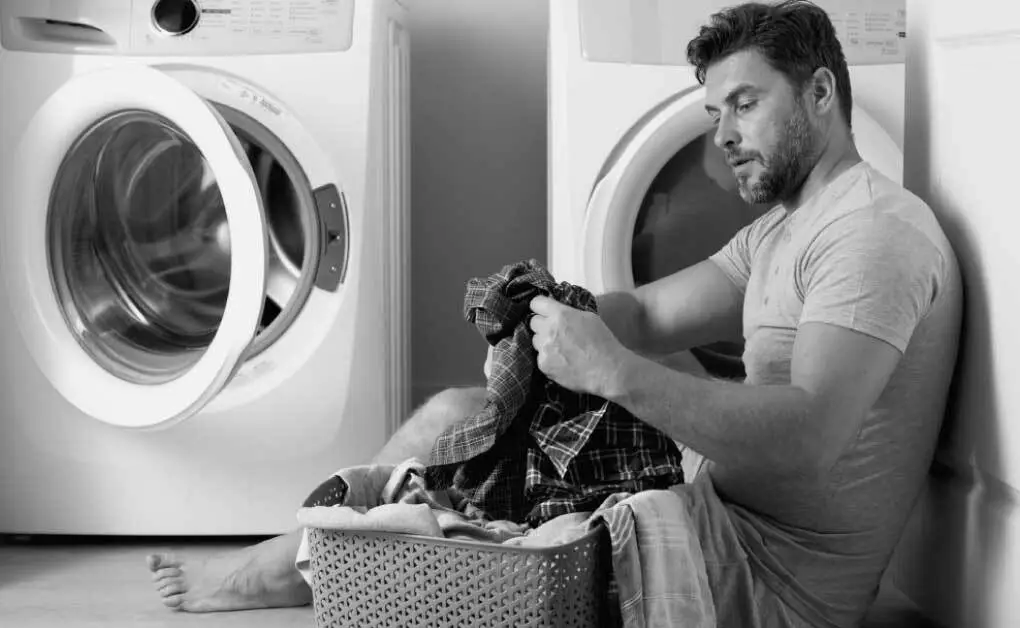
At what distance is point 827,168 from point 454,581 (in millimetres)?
590

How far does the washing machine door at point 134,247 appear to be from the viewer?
1623 millimetres

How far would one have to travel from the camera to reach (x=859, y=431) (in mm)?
1206

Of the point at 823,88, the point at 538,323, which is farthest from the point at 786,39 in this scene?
the point at 538,323

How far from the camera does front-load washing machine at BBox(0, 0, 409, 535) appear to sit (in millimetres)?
1809

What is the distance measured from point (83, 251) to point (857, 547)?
1.23 metres

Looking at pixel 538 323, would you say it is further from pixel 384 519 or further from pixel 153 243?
pixel 153 243

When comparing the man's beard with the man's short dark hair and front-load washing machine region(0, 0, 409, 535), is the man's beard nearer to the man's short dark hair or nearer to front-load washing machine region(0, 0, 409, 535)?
the man's short dark hair

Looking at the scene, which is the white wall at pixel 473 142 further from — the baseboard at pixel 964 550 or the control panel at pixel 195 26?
the baseboard at pixel 964 550

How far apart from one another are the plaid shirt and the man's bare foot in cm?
30

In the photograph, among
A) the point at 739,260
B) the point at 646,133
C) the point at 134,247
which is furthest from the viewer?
the point at 134,247

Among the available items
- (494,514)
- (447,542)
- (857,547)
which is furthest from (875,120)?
(447,542)

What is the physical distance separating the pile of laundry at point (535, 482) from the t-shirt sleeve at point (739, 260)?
21cm

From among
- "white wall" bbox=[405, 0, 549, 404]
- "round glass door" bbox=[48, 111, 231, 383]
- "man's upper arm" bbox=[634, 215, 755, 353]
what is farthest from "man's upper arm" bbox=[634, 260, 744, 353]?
"white wall" bbox=[405, 0, 549, 404]

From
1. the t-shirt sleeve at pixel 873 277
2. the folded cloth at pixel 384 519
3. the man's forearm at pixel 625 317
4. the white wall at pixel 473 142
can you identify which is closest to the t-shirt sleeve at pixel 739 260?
the man's forearm at pixel 625 317
